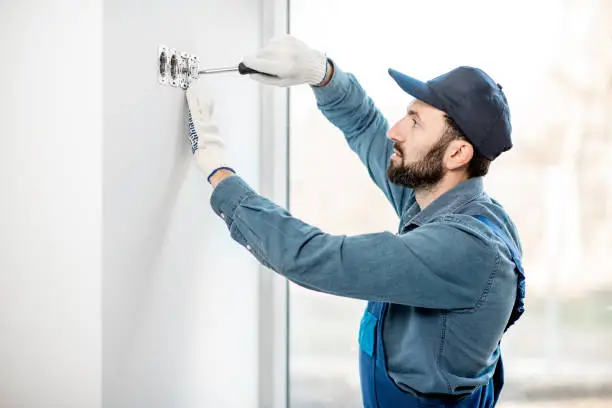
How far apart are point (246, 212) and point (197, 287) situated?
385mm

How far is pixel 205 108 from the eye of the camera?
1440 mm

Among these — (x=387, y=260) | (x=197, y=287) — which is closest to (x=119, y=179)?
(x=197, y=287)

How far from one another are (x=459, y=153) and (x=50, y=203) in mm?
817

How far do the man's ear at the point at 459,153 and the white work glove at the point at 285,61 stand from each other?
365mm

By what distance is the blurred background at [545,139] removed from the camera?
1.63m

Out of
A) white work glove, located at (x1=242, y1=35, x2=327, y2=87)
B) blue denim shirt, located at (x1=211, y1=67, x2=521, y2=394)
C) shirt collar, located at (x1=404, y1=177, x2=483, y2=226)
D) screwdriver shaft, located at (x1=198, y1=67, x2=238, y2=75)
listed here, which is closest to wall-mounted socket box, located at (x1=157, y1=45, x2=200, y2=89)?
screwdriver shaft, located at (x1=198, y1=67, x2=238, y2=75)

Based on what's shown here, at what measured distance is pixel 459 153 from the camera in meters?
1.33

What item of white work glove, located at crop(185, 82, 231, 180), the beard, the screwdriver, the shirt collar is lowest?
the shirt collar

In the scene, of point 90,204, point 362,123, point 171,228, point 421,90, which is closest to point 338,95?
point 362,123

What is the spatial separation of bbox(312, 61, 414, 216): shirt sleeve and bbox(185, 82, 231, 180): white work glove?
0.28m

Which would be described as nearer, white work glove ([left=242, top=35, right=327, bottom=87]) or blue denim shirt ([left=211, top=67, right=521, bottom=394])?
blue denim shirt ([left=211, top=67, right=521, bottom=394])

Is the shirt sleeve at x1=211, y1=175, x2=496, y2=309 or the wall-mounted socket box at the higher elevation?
the wall-mounted socket box

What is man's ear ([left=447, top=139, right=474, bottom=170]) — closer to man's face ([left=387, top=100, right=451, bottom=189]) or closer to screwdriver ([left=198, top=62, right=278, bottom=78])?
man's face ([left=387, top=100, right=451, bottom=189])

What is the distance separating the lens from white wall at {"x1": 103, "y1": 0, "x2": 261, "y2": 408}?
1217mm
